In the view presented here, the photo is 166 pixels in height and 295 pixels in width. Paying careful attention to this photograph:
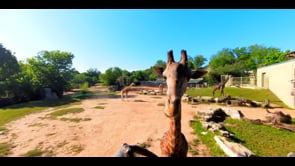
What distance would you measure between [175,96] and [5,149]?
6685 millimetres

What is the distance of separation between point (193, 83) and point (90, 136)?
109ft

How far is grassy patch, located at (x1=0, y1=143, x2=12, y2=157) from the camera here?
4.37m

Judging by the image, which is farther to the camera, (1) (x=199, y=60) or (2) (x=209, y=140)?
(1) (x=199, y=60)

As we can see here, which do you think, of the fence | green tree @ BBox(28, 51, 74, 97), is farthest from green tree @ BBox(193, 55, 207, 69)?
green tree @ BBox(28, 51, 74, 97)

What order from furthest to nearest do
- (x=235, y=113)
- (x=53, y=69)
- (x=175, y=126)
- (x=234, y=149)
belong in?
(x=53, y=69) → (x=235, y=113) → (x=234, y=149) → (x=175, y=126)

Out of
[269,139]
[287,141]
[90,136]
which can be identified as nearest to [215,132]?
[269,139]

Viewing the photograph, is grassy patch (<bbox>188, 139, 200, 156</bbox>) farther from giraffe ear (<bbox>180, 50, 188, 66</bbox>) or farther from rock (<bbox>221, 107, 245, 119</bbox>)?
rock (<bbox>221, 107, 245, 119</bbox>)

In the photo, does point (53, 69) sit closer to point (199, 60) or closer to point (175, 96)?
point (175, 96)

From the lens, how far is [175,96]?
1.05m

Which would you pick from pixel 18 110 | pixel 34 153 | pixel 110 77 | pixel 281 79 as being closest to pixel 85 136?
pixel 34 153

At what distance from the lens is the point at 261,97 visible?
13.7 metres

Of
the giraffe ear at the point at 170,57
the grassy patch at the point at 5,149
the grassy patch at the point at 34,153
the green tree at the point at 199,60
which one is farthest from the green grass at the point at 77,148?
the green tree at the point at 199,60

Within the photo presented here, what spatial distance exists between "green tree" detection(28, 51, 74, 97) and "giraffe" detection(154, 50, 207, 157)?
77.0ft
